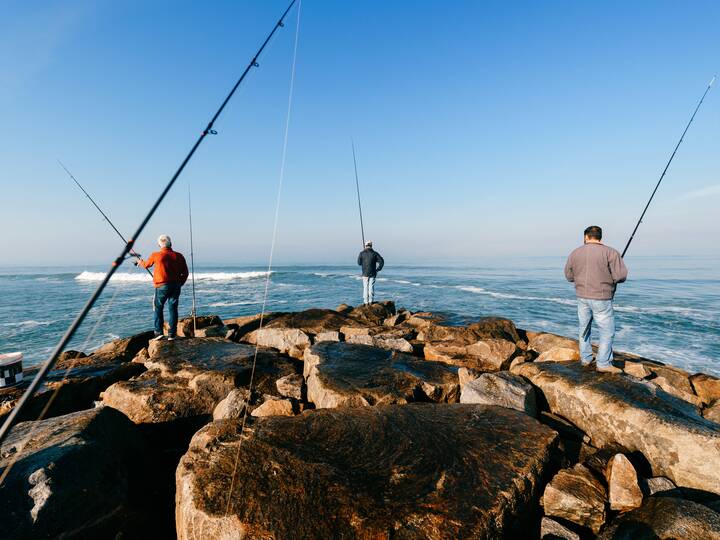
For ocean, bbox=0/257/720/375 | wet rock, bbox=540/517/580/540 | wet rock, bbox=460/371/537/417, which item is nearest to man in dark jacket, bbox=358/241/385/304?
ocean, bbox=0/257/720/375

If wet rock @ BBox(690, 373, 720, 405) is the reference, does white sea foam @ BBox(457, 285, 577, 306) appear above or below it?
below

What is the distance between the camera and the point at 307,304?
17.8 m

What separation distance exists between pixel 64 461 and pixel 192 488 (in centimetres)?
117

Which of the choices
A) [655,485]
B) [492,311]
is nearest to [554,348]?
[655,485]

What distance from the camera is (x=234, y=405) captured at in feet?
11.8

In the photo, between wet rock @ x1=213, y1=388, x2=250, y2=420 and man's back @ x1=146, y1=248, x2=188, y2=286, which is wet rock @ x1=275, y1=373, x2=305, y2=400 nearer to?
wet rock @ x1=213, y1=388, x2=250, y2=420

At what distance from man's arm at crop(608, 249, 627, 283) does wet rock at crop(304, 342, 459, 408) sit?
9.37 feet

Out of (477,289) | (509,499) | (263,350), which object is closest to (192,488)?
(509,499)

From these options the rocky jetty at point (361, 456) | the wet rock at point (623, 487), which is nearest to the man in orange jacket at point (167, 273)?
the rocky jetty at point (361, 456)

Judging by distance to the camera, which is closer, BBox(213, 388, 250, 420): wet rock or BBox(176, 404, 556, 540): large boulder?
BBox(176, 404, 556, 540): large boulder

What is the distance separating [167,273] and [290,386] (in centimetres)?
395

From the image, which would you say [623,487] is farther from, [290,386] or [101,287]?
[101,287]

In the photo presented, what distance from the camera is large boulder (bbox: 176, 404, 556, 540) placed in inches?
75.5

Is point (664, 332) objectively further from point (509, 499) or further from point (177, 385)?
point (177, 385)
